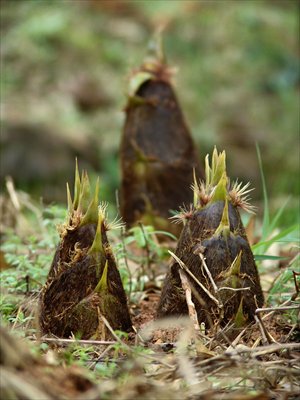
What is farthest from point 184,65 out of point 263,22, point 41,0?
point 41,0

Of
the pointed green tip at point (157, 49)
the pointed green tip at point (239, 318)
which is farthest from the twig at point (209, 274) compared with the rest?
the pointed green tip at point (157, 49)

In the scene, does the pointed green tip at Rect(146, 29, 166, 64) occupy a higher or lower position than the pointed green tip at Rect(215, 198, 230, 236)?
higher

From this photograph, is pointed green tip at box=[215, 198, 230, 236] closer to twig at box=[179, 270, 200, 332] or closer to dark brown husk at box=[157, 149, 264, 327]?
dark brown husk at box=[157, 149, 264, 327]

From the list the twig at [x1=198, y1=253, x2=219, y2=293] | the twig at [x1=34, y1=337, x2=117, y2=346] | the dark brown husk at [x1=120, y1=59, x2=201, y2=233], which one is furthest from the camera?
the dark brown husk at [x1=120, y1=59, x2=201, y2=233]

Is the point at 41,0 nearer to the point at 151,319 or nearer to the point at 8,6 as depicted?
the point at 8,6

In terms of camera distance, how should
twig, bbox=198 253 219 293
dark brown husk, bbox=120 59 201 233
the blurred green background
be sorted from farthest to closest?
the blurred green background → dark brown husk, bbox=120 59 201 233 → twig, bbox=198 253 219 293

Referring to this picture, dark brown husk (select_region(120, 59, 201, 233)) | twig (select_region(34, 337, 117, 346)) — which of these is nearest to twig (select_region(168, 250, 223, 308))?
twig (select_region(34, 337, 117, 346))

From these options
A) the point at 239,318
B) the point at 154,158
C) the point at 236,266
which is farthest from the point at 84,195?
the point at 154,158
